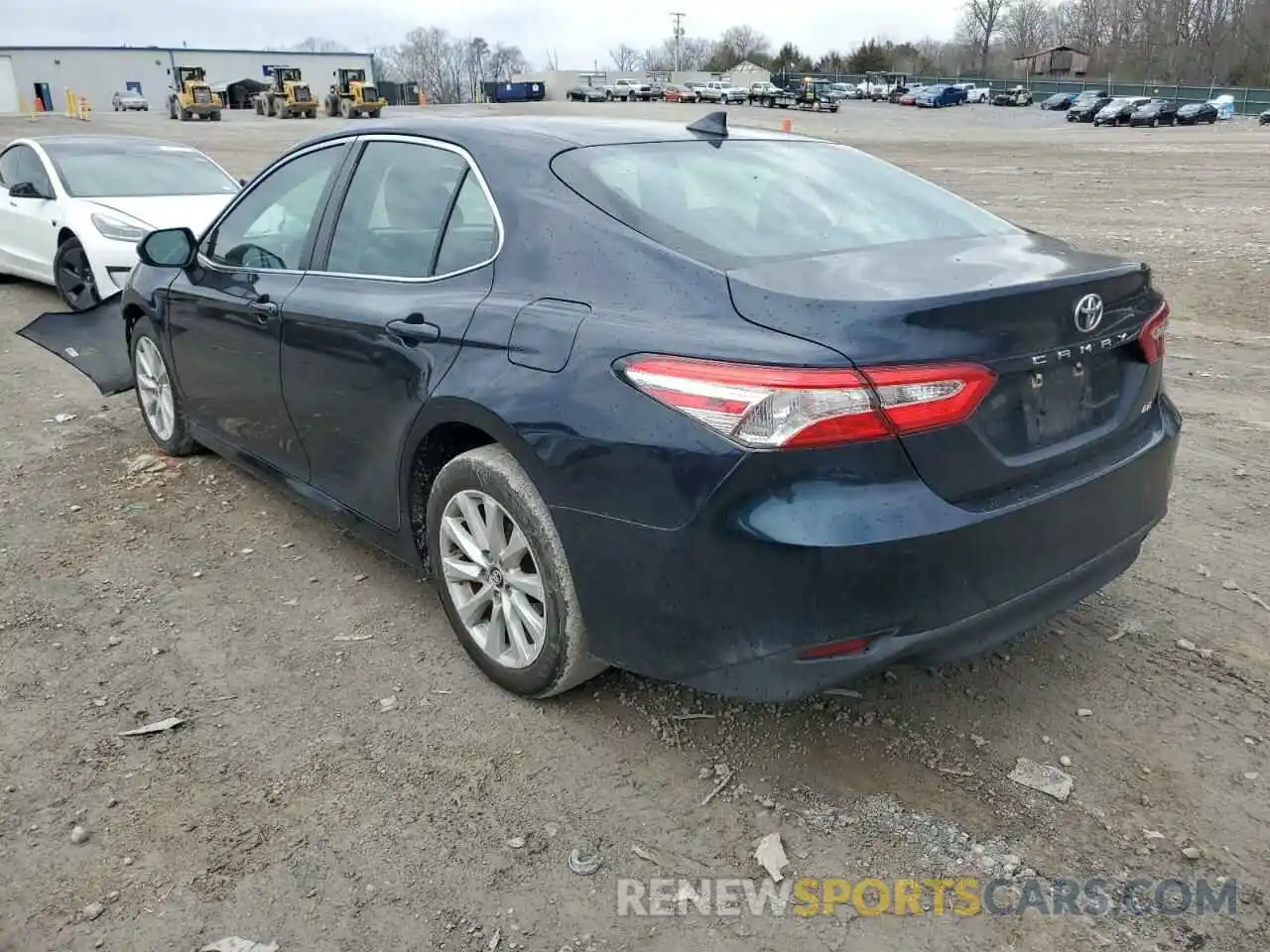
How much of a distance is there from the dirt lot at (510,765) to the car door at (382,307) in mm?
626

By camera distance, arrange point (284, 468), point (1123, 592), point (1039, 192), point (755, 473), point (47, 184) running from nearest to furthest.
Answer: point (755, 473)
point (1123, 592)
point (284, 468)
point (47, 184)
point (1039, 192)

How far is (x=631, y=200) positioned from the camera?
2863 millimetres

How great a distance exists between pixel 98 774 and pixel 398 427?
4.21 feet

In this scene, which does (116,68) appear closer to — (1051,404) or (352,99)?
(352,99)

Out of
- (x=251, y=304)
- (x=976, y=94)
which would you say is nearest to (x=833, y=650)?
(x=251, y=304)

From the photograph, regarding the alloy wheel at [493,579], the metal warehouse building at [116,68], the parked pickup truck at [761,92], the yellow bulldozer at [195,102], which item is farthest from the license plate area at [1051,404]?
the metal warehouse building at [116,68]

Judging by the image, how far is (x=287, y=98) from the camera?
58062 mm

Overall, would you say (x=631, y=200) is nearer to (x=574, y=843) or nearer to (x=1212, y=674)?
(x=574, y=843)

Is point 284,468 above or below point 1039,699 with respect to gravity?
above

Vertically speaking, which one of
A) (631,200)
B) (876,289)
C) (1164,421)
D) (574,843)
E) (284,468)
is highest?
(631,200)

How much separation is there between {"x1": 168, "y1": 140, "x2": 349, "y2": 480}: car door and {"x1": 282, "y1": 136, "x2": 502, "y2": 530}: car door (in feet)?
0.46

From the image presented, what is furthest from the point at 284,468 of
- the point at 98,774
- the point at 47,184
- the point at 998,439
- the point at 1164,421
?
the point at 47,184

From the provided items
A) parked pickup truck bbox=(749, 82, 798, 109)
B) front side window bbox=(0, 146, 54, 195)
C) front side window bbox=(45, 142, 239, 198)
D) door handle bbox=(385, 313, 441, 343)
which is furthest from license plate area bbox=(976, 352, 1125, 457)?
parked pickup truck bbox=(749, 82, 798, 109)

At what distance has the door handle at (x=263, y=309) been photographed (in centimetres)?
383
